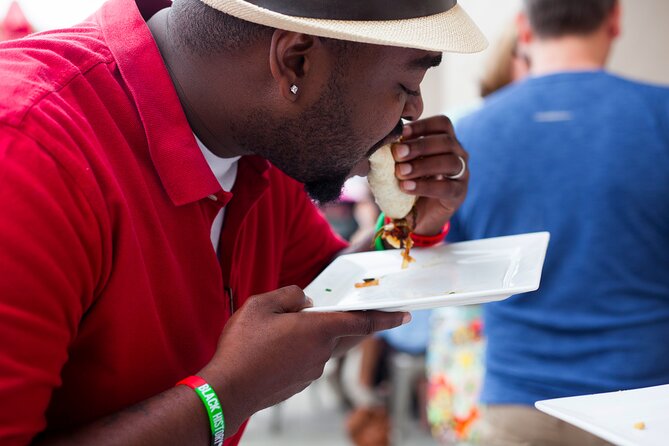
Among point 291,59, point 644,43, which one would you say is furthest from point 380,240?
point 644,43

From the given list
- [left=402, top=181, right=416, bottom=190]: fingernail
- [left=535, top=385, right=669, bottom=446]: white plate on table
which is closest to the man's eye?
[left=402, top=181, right=416, bottom=190]: fingernail

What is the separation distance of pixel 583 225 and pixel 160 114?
50.0 inches

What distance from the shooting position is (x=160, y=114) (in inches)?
46.5

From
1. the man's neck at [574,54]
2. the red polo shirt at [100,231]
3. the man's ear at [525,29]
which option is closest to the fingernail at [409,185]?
the red polo shirt at [100,231]

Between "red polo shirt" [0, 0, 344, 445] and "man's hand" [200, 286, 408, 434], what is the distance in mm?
151

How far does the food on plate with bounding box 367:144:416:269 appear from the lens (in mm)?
1533

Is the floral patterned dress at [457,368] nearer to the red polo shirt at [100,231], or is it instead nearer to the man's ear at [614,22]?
the man's ear at [614,22]

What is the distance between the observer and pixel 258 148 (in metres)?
1.32

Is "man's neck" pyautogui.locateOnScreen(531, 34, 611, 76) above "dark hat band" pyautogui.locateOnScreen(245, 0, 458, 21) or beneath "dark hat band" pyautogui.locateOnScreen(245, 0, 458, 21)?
beneath

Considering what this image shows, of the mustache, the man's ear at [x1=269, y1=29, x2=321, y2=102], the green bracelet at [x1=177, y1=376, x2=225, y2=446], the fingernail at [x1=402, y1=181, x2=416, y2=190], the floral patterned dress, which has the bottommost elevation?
the floral patterned dress

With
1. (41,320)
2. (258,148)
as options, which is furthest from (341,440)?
(41,320)

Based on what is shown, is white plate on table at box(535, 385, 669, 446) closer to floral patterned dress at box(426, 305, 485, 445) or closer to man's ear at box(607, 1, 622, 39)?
man's ear at box(607, 1, 622, 39)

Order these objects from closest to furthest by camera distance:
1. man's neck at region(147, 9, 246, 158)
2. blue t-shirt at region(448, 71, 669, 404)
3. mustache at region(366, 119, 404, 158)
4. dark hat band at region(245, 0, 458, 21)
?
1. dark hat band at region(245, 0, 458, 21)
2. man's neck at region(147, 9, 246, 158)
3. mustache at region(366, 119, 404, 158)
4. blue t-shirt at region(448, 71, 669, 404)

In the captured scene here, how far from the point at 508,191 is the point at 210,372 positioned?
4.24 feet
